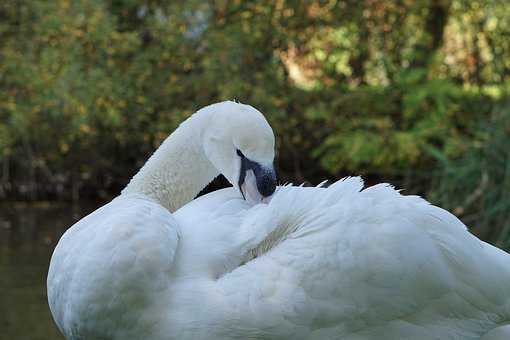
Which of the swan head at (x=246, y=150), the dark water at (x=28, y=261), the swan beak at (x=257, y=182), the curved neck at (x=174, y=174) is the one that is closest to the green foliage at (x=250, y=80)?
the dark water at (x=28, y=261)

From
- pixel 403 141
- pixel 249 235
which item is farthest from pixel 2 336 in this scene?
pixel 403 141

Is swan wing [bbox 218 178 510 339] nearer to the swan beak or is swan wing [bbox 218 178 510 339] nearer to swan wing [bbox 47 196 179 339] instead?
the swan beak

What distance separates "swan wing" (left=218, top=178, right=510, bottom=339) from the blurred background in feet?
17.0

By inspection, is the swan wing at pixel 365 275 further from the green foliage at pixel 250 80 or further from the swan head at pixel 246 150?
the green foliage at pixel 250 80

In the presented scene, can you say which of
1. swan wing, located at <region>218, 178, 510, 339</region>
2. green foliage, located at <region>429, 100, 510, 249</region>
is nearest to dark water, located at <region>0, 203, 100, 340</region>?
swan wing, located at <region>218, 178, 510, 339</region>

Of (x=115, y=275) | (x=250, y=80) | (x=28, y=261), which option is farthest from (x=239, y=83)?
(x=115, y=275)

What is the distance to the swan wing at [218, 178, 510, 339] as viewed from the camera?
3.13m

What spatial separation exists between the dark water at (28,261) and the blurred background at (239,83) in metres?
0.04

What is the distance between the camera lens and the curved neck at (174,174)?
157 inches

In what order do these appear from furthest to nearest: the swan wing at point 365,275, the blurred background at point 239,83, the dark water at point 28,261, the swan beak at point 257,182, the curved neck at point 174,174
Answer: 1. the blurred background at point 239,83
2. the dark water at point 28,261
3. the curved neck at point 174,174
4. the swan beak at point 257,182
5. the swan wing at point 365,275

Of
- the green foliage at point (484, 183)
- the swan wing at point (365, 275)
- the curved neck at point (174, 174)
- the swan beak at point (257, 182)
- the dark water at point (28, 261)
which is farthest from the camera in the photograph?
the green foliage at point (484, 183)

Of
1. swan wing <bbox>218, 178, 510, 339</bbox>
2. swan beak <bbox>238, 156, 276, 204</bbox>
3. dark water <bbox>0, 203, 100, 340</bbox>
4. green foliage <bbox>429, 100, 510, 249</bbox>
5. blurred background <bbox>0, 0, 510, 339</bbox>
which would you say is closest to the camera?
swan wing <bbox>218, 178, 510, 339</bbox>

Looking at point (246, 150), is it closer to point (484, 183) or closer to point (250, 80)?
point (484, 183)

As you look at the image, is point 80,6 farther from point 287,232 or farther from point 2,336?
point 287,232
